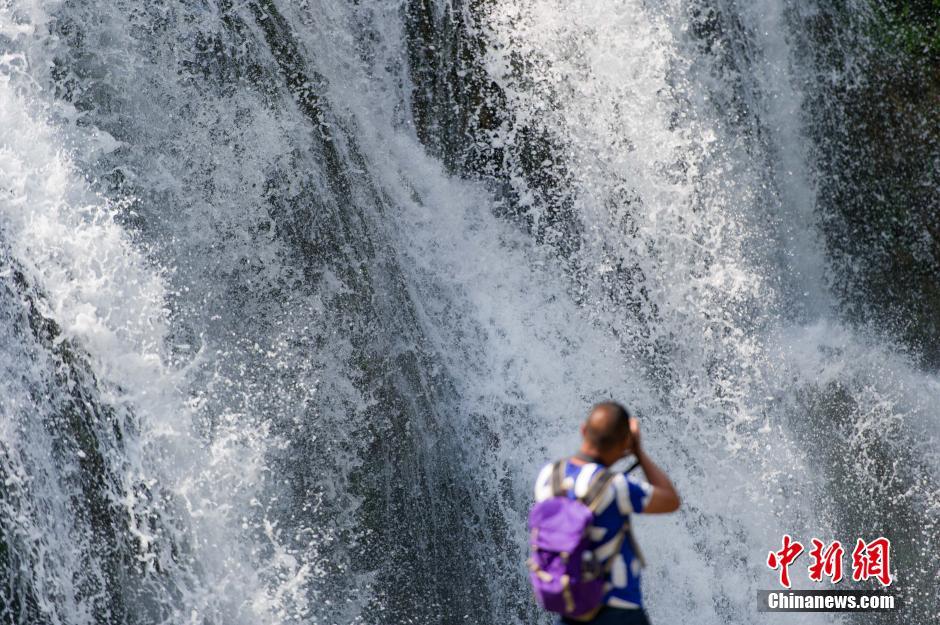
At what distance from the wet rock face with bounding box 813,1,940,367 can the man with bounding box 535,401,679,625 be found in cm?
252

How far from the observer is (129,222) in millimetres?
4004

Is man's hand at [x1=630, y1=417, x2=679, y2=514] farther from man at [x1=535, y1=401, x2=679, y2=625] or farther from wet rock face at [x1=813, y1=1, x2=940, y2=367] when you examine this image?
wet rock face at [x1=813, y1=1, x2=940, y2=367]

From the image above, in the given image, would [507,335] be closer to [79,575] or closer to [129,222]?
[129,222]

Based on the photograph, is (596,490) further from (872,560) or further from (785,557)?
(872,560)

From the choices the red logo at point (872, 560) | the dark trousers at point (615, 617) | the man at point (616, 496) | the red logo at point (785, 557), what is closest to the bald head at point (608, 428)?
Result: the man at point (616, 496)

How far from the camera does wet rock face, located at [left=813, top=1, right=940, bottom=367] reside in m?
4.31

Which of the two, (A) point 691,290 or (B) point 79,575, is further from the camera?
(A) point 691,290

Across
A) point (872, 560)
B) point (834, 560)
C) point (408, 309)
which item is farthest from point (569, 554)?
point (872, 560)

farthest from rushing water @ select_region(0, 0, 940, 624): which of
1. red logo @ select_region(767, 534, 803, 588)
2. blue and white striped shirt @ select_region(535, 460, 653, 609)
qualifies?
blue and white striped shirt @ select_region(535, 460, 653, 609)

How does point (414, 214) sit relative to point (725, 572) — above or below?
above

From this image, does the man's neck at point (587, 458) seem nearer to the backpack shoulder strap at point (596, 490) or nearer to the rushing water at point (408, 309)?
the backpack shoulder strap at point (596, 490)

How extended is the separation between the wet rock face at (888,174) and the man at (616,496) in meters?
2.52

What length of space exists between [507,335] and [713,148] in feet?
4.69

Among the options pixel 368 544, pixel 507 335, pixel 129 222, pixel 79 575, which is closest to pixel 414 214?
pixel 507 335
